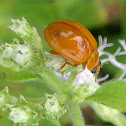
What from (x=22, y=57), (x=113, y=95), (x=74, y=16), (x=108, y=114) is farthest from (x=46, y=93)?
(x=74, y=16)

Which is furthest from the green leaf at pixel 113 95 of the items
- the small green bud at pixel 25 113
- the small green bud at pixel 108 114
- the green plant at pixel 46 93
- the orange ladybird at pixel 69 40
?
the small green bud at pixel 108 114

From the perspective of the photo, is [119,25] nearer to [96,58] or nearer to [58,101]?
[96,58]

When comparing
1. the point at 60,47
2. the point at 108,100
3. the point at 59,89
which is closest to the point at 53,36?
the point at 60,47

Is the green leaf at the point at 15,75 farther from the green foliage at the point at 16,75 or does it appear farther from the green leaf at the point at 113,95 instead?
the green leaf at the point at 113,95

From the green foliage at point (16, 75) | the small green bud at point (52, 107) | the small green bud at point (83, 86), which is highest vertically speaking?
the green foliage at point (16, 75)

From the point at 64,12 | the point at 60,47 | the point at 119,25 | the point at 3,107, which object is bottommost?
the point at 3,107
